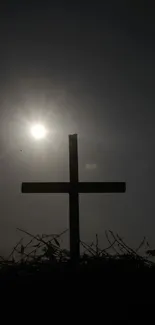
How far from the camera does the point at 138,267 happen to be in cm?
421

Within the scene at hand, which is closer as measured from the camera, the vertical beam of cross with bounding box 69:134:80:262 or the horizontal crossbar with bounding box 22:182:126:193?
the vertical beam of cross with bounding box 69:134:80:262

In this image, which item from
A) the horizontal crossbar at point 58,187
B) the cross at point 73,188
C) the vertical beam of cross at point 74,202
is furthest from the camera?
the horizontal crossbar at point 58,187

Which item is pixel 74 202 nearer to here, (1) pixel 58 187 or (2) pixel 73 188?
(2) pixel 73 188

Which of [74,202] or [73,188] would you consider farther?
[73,188]

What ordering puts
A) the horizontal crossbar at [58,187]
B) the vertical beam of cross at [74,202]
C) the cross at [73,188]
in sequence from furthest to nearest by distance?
the horizontal crossbar at [58,187] < the cross at [73,188] < the vertical beam of cross at [74,202]

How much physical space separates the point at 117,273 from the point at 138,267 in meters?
0.41

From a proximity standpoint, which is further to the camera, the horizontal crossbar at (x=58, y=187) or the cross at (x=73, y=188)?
the horizontal crossbar at (x=58, y=187)

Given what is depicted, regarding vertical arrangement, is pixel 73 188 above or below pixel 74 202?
above

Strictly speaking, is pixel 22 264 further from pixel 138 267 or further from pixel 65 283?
pixel 138 267

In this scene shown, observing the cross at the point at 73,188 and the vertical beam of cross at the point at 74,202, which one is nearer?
the vertical beam of cross at the point at 74,202

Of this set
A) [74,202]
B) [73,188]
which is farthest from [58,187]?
[74,202]

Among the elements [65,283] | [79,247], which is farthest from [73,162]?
[65,283]

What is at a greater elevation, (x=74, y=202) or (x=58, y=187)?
(x=58, y=187)

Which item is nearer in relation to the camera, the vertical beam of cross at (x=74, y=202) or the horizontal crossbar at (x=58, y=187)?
the vertical beam of cross at (x=74, y=202)
